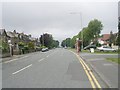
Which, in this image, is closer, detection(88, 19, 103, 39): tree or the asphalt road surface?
the asphalt road surface

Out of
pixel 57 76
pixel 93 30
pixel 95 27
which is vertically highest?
pixel 95 27

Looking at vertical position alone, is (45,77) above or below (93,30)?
below

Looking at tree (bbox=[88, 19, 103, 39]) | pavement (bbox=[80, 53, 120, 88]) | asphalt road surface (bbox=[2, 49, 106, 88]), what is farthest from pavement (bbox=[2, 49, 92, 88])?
tree (bbox=[88, 19, 103, 39])

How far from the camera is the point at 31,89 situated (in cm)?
1094

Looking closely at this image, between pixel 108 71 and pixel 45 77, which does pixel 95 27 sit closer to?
pixel 108 71

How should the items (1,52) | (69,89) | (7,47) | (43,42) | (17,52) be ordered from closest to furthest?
(69,89) → (1,52) → (7,47) → (17,52) → (43,42)

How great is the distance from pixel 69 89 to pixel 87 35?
104 m

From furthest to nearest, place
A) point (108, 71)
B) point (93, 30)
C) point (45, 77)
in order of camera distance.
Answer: point (93, 30)
point (108, 71)
point (45, 77)

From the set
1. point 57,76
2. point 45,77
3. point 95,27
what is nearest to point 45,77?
point 45,77

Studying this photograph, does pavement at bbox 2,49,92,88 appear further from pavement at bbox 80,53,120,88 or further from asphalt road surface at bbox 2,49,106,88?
pavement at bbox 80,53,120,88

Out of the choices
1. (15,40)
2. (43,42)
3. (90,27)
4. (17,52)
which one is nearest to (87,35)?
(90,27)

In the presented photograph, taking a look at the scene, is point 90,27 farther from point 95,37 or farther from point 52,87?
point 52,87

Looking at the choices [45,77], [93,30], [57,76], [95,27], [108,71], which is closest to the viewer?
[45,77]

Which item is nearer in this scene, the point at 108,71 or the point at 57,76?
the point at 57,76
